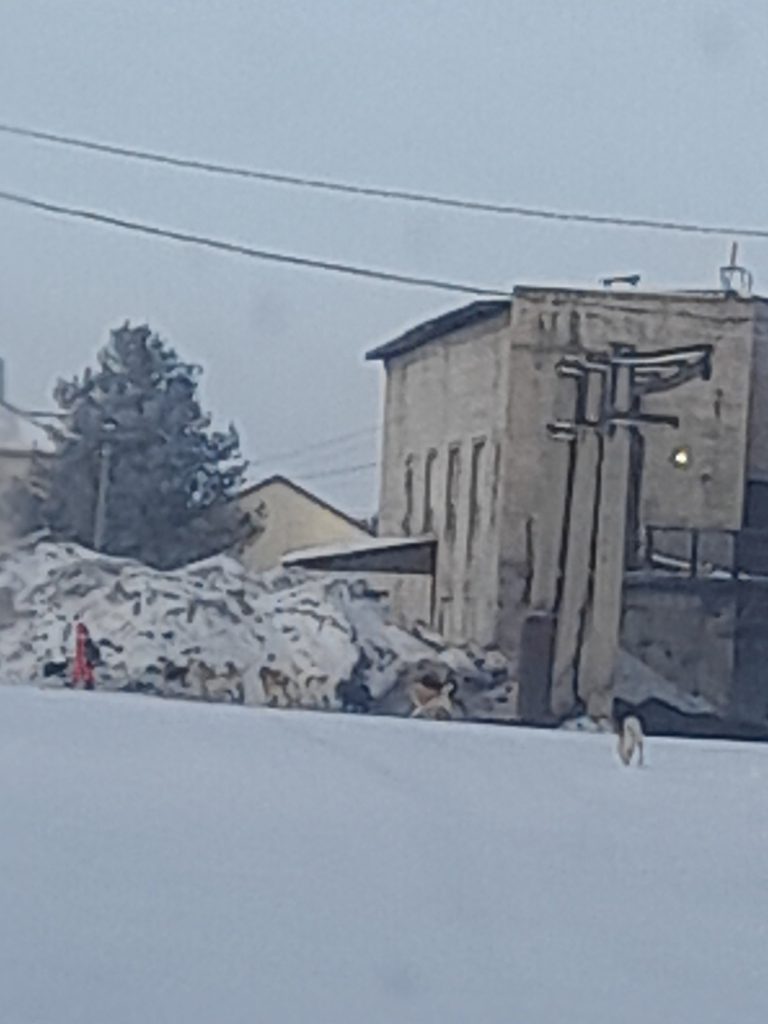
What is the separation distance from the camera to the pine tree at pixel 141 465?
25641mm

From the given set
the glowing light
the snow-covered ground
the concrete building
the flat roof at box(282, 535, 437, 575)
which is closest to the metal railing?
the concrete building

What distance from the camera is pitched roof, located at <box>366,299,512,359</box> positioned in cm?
2339

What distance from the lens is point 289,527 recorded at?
24656mm

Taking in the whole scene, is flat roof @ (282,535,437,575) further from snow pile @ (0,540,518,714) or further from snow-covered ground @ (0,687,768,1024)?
snow-covered ground @ (0,687,768,1024)

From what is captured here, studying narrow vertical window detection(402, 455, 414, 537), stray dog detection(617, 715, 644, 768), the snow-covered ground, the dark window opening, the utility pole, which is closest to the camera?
the snow-covered ground

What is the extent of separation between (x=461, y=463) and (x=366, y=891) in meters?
15.8

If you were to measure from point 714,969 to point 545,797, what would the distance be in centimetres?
614

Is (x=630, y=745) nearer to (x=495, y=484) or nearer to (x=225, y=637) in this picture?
(x=495, y=484)

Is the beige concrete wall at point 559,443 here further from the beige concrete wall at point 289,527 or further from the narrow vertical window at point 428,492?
the beige concrete wall at point 289,527

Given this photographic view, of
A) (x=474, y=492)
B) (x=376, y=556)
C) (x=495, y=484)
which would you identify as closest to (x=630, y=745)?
(x=495, y=484)

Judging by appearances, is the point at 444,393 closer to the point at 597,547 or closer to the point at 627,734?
the point at 597,547

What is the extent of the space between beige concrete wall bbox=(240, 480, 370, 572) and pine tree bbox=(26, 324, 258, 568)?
1.02ft

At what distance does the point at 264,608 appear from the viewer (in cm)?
2389

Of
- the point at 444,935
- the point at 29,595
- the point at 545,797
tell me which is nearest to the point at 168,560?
the point at 29,595
